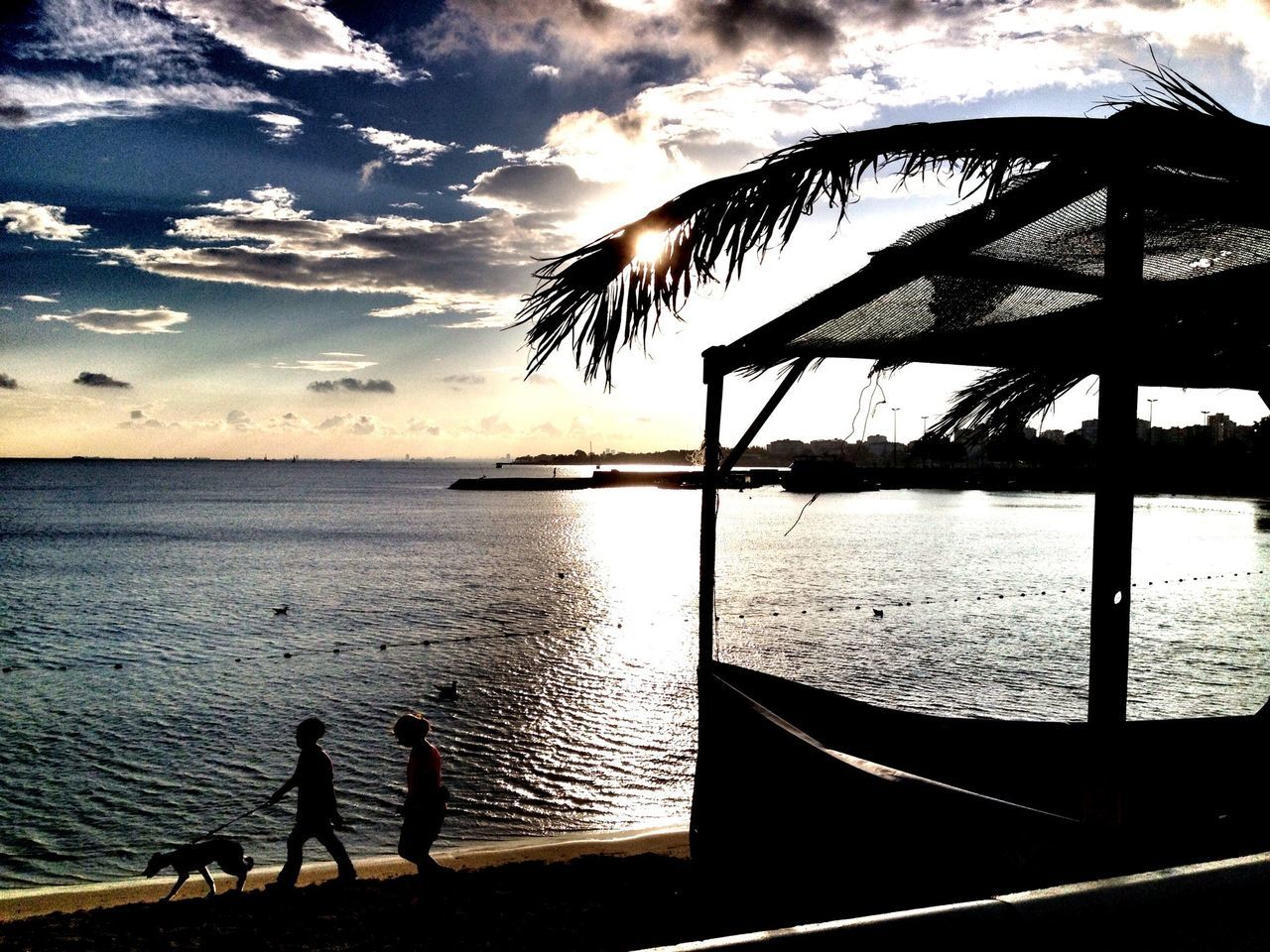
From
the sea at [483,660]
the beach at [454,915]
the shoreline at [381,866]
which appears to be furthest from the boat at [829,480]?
the beach at [454,915]

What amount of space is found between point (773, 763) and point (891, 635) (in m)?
23.0

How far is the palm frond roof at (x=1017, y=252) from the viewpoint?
3.11 metres

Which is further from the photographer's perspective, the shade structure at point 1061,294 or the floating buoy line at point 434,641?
the floating buoy line at point 434,641

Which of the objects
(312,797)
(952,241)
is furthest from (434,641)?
(952,241)

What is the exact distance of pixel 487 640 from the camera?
88.2 feet

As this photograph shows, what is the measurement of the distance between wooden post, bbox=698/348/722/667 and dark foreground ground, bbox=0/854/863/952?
1902mm

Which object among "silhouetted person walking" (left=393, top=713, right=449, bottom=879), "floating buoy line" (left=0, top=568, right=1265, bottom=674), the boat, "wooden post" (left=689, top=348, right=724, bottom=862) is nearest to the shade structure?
"wooden post" (left=689, top=348, right=724, bottom=862)

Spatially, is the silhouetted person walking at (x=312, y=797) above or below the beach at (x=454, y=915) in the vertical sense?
above

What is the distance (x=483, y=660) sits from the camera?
2408 cm

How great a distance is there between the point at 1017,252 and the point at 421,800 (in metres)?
6.97

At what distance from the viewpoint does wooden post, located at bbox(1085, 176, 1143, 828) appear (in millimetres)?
3080

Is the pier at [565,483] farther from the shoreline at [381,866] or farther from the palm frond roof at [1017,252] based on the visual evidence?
the palm frond roof at [1017,252]

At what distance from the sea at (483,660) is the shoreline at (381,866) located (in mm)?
627

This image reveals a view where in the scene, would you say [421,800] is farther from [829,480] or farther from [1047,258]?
[829,480]
